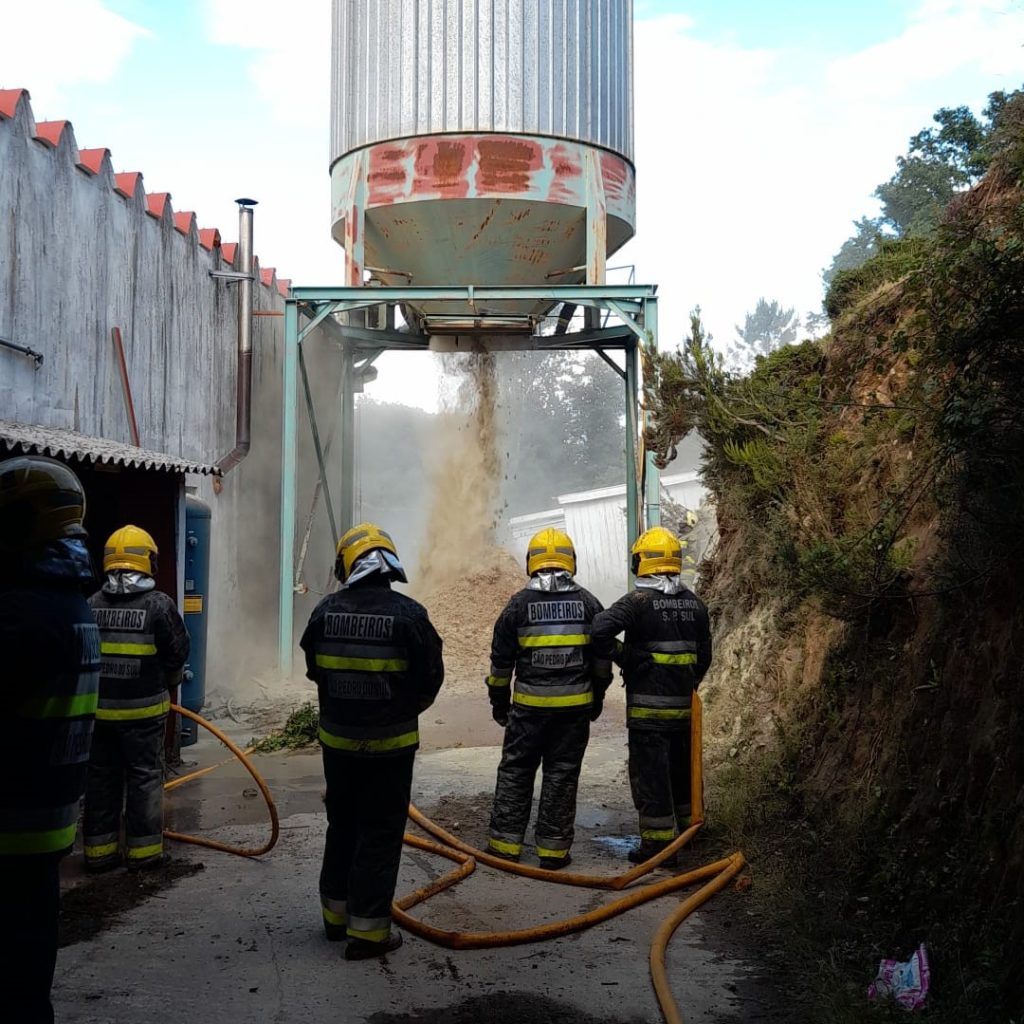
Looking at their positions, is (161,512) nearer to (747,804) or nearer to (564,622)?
(564,622)

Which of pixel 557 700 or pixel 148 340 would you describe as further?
pixel 148 340

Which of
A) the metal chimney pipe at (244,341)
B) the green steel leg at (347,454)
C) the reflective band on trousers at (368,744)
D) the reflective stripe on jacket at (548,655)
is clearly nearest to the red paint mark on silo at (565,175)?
the metal chimney pipe at (244,341)

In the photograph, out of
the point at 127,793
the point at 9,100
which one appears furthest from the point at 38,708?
the point at 9,100

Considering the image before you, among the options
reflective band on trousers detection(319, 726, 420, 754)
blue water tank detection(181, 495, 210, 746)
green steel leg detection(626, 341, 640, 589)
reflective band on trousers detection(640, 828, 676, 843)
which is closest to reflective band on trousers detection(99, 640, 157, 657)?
reflective band on trousers detection(319, 726, 420, 754)

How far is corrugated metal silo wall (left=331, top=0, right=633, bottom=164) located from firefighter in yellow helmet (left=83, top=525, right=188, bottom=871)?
9.03 meters

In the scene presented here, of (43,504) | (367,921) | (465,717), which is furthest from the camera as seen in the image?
(465,717)

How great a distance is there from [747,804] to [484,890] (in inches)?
70.9

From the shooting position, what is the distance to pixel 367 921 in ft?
16.3

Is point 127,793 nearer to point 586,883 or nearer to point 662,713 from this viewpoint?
point 586,883

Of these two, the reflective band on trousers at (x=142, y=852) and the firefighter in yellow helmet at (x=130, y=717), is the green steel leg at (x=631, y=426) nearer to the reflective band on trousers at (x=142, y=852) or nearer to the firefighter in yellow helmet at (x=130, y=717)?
the firefighter in yellow helmet at (x=130, y=717)

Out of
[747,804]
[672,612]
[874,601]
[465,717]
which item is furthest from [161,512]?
[874,601]

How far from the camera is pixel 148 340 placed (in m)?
12.9

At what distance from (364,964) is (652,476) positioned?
945cm

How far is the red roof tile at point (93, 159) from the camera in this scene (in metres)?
11.6
